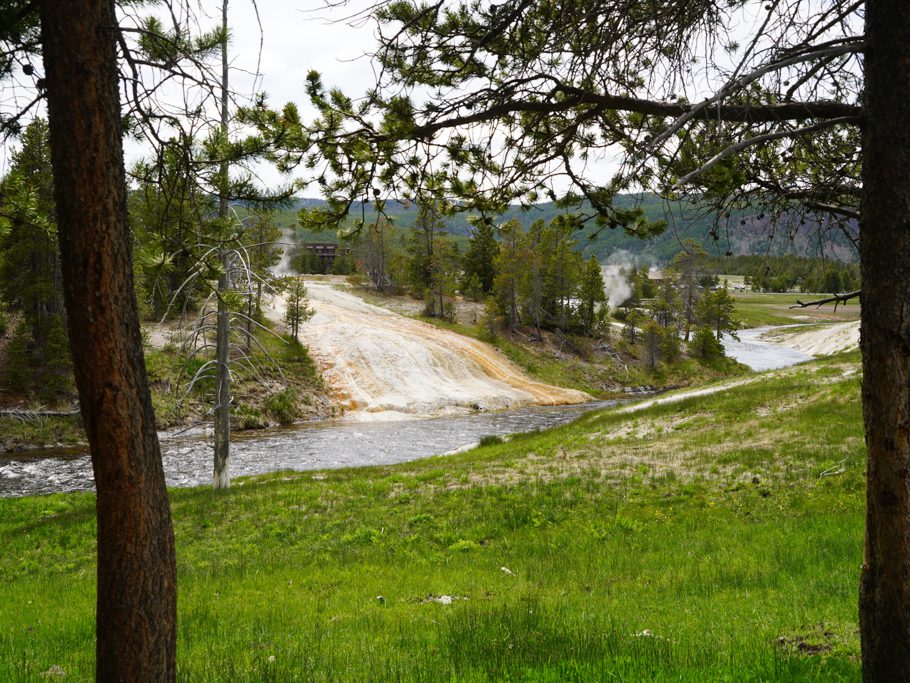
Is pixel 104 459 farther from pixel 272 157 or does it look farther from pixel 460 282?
pixel 460 282

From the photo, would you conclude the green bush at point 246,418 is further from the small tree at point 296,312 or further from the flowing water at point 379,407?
the small tree at point 296,312

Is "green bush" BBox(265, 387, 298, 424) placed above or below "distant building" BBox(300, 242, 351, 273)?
below

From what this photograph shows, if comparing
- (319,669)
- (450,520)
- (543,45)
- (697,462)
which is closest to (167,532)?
(319,669)

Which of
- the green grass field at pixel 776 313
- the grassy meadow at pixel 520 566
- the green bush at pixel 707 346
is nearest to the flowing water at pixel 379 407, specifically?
the green bush at pixel 707 346

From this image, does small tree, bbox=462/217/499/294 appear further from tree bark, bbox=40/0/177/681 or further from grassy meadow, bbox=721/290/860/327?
tree bark, bbox=40/0/177/681

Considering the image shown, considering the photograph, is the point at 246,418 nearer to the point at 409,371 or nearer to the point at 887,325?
the point at 409,371

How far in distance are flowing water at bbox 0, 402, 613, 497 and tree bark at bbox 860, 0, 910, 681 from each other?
22.8 metres

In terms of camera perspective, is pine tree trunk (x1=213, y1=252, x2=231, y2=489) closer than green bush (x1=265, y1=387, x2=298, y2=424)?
Yes

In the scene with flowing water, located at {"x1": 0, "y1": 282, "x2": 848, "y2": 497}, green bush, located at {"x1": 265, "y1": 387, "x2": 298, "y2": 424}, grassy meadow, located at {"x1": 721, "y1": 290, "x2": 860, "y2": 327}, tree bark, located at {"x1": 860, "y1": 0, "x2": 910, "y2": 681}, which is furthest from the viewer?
grassy meadow, located at {"x1": 721, "y1": 290, "x2": 860, "y2": 327}

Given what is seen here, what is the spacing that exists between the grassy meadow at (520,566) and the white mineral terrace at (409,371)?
23.7 meters

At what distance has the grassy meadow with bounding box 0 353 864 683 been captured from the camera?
5.14 m

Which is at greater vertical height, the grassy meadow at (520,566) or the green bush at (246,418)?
the grassy meadow at (520,566)

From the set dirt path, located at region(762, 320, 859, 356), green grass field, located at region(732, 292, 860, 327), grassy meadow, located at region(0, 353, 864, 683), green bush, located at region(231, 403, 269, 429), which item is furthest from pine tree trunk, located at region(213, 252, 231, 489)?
green grass field, located at region(732, 292, 860, 327)

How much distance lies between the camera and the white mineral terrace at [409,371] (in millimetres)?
45219
